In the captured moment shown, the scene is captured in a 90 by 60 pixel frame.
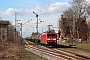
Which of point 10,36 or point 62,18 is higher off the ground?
point 62,18

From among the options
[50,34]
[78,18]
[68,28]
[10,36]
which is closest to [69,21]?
[68,28]

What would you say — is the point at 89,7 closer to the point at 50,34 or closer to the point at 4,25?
the point at 4,25

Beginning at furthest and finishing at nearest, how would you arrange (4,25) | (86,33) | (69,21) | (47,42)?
(86,33) → (69,21) → (4,25) → (47,42)

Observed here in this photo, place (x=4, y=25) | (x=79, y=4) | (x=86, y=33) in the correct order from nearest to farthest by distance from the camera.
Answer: (x=4, y=25)
(x=79, y=4)
(x=86, y=33)

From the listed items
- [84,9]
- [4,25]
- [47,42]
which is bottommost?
[47,42]

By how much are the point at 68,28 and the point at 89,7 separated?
16625 millimetres

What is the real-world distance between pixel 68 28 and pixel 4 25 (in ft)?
99.6

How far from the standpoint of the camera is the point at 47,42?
1788 inches

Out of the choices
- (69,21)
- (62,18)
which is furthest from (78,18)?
(62,18)

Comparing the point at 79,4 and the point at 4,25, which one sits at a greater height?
the point at 79,4

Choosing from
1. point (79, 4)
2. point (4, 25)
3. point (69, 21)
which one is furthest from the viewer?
point (69, 21)

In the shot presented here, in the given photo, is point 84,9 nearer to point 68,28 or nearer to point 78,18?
point 78,18

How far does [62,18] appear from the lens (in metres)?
92.6

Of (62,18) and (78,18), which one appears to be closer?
(78,18)
